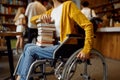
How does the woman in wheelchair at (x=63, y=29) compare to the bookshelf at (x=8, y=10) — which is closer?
the woman in wheelchair at (x=63, y=29)

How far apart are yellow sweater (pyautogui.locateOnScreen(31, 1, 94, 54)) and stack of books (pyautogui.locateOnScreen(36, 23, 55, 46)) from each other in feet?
0.35

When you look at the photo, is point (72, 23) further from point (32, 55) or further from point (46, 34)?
point (32, 55)

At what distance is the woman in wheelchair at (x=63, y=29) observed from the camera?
5.43ft

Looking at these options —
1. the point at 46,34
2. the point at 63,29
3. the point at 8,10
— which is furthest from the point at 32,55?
the point at 8,10

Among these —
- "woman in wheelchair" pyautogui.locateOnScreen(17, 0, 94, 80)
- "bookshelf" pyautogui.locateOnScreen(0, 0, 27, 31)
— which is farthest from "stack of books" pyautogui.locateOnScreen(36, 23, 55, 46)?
"bookshelf" pyautogui.locateOnScreen(0, 0, 27, 31)

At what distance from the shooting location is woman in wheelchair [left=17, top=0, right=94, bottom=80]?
65.1 inches

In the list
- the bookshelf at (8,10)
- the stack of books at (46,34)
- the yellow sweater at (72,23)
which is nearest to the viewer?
the yellow sweater at (72,23)

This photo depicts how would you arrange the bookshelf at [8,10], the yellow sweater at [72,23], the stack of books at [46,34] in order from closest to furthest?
the yellow sweater at [72,23] → the stack of books at [46,34] → the bookshelf at [8,10]

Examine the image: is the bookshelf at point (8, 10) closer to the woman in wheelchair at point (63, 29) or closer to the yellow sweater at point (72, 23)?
the woman in wheelchair at point (63, 29)

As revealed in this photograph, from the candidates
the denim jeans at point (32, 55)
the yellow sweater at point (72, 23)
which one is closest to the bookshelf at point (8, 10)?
the denim jeans at point (32, 55)

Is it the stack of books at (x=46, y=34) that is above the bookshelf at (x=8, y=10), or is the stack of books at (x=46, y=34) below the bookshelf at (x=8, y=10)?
below

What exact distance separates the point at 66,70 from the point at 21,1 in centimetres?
640

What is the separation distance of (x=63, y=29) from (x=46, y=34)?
0.50 feet

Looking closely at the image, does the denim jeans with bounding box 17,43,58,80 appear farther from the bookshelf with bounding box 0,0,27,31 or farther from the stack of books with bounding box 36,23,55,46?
the bookshelf with bounding box 0,0,27,31
